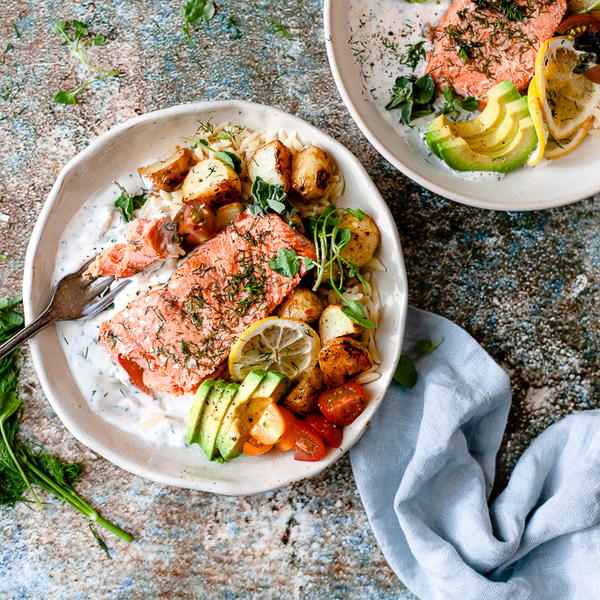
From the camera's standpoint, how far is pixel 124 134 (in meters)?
2.51

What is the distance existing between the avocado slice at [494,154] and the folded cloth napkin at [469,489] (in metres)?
0.63

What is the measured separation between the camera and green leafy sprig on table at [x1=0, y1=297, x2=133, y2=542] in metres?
2.73

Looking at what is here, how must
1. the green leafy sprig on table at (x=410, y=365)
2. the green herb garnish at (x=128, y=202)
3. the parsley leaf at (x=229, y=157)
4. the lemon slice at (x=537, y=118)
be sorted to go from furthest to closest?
1. the green leafy sprig on table at (x=410, y=365)
2. the green herb garnish at (x=128, y=202)
3. the parsley leaf at (x=229, y=157)
4. the lemon slice at (x=537, y=118)

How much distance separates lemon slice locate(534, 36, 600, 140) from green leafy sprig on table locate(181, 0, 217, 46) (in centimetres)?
136

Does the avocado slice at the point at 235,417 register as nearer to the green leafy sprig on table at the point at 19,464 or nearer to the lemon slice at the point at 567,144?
the green leafy sprig on table at the point at 19,464

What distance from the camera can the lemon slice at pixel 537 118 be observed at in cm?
231

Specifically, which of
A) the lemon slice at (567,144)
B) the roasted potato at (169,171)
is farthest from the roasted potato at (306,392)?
the lemon slice at (567,144)

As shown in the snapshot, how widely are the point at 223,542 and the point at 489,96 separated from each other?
6.83 feet

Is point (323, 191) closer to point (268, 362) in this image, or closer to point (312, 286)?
point (312, 286)

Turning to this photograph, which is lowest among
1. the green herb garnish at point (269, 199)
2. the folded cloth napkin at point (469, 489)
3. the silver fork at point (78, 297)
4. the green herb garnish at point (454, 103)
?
the folded cloth napkin at point (469, 489)

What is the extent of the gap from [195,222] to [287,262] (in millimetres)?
369

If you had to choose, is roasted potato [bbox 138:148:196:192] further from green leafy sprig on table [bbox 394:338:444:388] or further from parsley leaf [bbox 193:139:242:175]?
green leafy sprig on table [bbox 394:338:444:388]

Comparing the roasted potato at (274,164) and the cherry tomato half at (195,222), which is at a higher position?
the roasted potato at (274,164)

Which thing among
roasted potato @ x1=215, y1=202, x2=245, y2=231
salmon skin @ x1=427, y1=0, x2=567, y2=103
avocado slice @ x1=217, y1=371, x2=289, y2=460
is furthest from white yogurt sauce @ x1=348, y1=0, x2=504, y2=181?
avocado slice @ x1=217, y1=371, x2=289, y2=460
